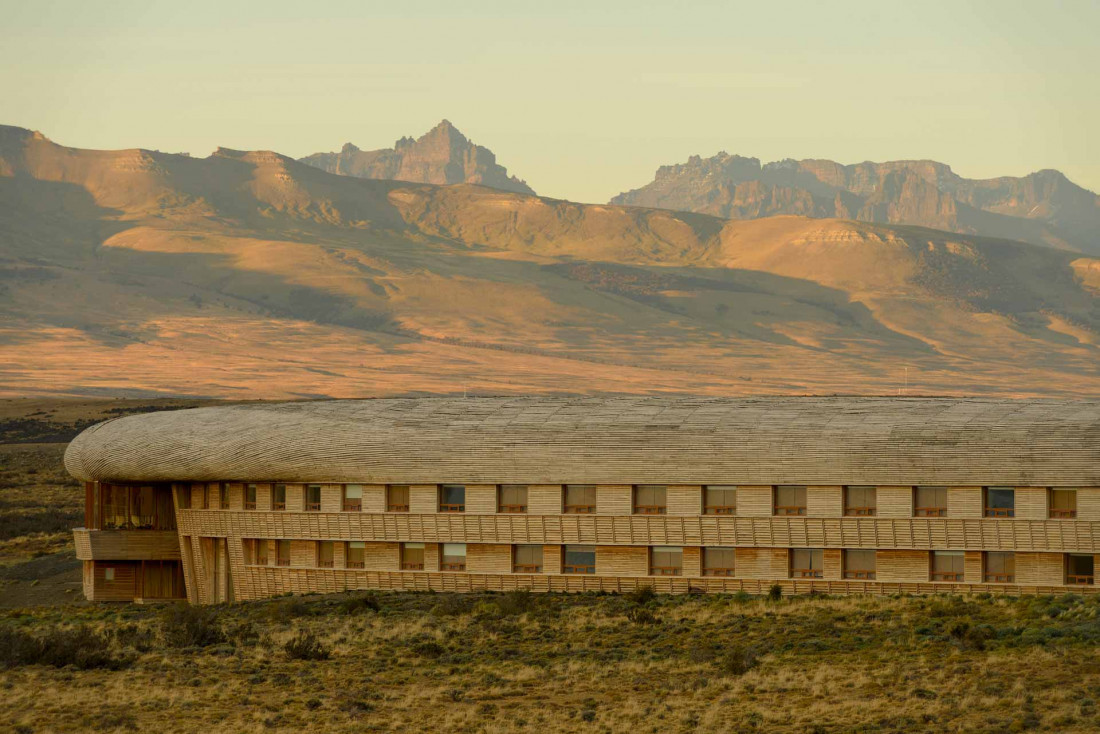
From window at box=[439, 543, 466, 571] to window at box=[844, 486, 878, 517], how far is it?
12.2m

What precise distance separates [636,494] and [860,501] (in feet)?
22.4

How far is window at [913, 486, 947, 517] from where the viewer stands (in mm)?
49562

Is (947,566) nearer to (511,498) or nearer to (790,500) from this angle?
(790,500)

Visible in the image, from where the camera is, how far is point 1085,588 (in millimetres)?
48156

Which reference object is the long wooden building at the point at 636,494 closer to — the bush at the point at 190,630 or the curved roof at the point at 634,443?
the curved roof at the point at 634,443

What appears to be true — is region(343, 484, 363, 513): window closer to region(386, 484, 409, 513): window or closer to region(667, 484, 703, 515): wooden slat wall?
region(386, 484, 409, 513): window

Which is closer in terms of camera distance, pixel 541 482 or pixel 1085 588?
pixel 1085 588

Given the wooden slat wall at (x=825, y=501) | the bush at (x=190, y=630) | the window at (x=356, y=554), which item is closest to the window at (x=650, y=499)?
the wooden slat wall at (x=825, y=501)

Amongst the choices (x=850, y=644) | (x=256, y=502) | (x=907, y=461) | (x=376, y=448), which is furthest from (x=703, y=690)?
(x=256, y=502)

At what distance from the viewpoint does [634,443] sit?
170 ft

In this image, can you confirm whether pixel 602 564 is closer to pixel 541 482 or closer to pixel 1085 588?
pixel 541 482

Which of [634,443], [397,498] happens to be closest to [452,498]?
[397,498]

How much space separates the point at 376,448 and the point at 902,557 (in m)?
16.6

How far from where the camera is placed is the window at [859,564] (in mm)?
50500
